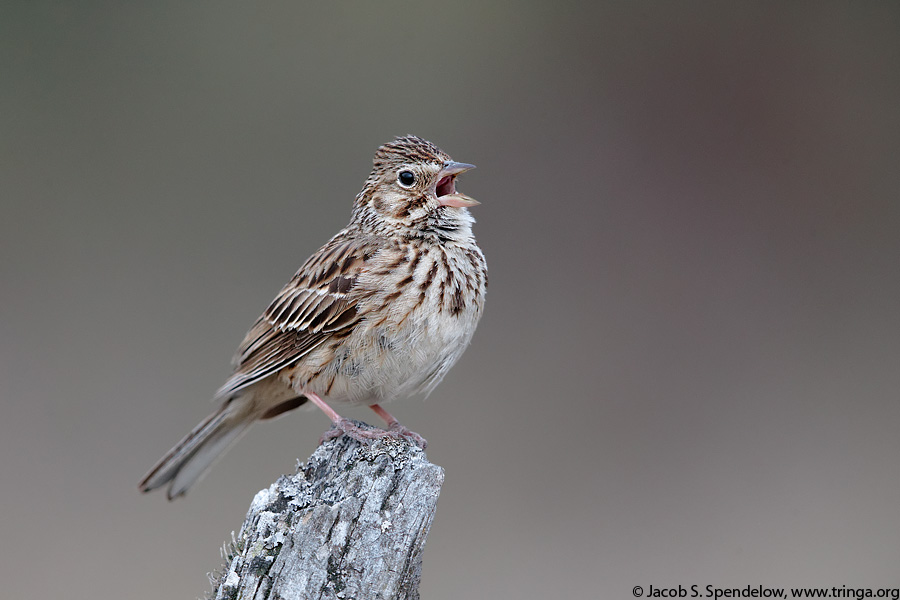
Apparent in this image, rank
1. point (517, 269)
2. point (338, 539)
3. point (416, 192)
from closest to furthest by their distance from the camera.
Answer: point (338, 539), point (416, 192), point (517, 269)

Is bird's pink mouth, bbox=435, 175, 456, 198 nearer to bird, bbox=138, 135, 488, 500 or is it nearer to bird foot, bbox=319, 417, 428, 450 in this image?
bird, bbox=138, 135, 488, 500

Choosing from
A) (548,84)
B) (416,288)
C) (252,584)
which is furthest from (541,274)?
(252,584)

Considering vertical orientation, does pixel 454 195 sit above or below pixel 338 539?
above

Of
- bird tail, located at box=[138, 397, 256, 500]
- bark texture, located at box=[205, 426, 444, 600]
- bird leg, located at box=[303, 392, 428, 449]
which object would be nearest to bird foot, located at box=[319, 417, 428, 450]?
bird leg, located at box=[303, 392, 428, 449]

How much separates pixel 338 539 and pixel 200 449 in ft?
6.45

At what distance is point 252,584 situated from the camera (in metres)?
2.97

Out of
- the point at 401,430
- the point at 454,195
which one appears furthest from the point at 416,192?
the point at 401,430

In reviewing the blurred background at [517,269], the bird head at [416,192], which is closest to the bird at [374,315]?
the bird head at [416,192]

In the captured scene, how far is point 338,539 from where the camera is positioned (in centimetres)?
301

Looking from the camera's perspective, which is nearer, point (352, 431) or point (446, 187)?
point (352, 431)

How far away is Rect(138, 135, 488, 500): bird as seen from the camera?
4383 millimetres

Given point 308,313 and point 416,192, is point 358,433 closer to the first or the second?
point 308,313

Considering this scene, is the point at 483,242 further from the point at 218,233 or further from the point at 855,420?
the point at 855,420

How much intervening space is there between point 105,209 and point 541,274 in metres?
3.96
